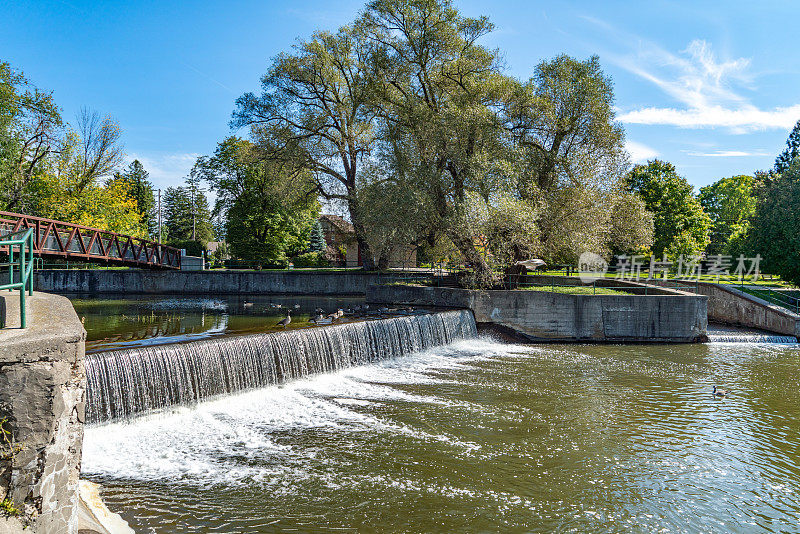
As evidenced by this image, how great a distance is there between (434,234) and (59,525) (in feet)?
67.0

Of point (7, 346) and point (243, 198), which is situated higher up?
point (243, 198)

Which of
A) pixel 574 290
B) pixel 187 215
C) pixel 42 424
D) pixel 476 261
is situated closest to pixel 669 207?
pixel 574 290

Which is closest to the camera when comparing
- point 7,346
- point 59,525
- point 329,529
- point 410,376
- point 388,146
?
point 7,346

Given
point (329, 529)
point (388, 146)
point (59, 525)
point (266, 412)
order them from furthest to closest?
point (388, 146) < point (266, 412) < point (329, 529) < point (59, 525)

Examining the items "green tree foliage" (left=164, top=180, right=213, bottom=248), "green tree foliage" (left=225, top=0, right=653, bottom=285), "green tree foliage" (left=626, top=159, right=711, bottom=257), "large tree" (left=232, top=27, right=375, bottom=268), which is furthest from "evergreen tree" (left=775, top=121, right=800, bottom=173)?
"green tree foliage" (left=164, top=180, right=213, bottom=248)

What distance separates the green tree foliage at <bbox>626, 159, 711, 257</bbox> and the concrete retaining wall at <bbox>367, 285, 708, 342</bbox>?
17.9 meters

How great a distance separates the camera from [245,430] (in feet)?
31.5

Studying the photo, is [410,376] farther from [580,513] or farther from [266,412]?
[580,513]

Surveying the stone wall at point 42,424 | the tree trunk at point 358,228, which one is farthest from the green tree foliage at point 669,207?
the stone wall at point 42,424

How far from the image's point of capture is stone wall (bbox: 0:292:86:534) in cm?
424

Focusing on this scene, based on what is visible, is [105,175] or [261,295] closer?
[261,295]

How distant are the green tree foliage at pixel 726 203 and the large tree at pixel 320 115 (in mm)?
43832

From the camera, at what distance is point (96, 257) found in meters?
25.6

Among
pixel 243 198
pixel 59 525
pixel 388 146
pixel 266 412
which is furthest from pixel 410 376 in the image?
pixel 243 198
